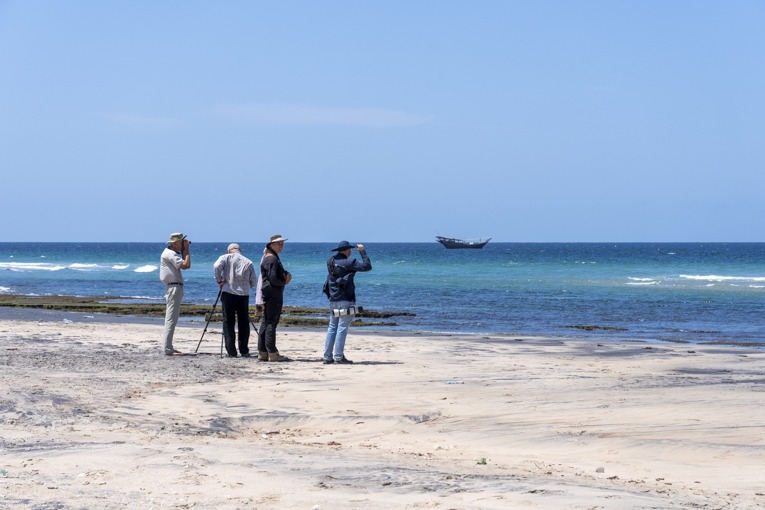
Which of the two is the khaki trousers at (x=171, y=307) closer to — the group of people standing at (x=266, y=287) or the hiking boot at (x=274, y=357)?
the group of people standing at (x=266, y=287)

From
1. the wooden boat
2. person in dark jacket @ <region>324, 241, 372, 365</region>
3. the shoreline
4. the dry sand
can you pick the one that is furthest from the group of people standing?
the wooden boat

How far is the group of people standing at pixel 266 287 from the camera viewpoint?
10.5 metres

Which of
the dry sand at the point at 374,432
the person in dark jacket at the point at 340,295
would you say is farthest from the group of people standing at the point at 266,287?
the dry sand at the point at 374,432


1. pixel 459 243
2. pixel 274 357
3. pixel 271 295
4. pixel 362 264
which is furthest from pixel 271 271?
pixel 459 243

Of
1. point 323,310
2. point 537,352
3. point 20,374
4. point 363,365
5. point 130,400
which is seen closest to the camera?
point 130,400

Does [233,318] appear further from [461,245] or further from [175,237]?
[461,245]

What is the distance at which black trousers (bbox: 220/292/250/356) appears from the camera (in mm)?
10812

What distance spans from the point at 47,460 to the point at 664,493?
13.4 feet

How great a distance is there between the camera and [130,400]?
7457mm

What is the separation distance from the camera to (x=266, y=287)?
10.6 metres

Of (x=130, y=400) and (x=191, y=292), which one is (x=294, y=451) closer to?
(x=130, y=400)

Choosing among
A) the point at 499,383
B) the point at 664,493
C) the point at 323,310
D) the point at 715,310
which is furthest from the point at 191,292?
the point at 664,493

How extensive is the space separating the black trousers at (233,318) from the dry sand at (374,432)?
1.23ft

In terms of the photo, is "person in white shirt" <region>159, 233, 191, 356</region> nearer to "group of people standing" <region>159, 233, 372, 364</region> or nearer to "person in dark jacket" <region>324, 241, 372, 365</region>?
"group of people standing" <region>159, 233, 372, 364</region>
